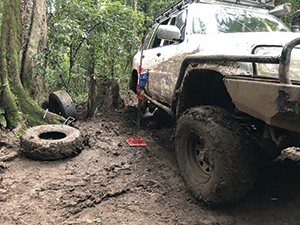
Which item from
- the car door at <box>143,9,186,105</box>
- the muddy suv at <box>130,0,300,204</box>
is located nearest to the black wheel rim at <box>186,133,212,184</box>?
the muddy suv at <box>130,0,300,204</box>

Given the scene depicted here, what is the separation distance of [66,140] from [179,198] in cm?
185

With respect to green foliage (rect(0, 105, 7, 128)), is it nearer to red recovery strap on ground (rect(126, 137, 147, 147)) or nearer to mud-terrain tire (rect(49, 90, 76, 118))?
mud-terrain tire (rect(49, 90, 76, 118))

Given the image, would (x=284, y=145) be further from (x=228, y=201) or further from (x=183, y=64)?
(x=183, y=64)

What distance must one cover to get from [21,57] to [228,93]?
4.20 metres

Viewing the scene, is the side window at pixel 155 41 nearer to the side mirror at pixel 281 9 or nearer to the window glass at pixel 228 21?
the window glass at pixel 228 21

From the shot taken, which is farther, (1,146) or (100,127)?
(100,127)

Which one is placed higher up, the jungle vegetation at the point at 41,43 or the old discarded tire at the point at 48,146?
the jungle vegetation at the point at 41,43

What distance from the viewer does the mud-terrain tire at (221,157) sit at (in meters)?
2.00

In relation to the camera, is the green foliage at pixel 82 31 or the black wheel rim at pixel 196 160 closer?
the black wheel rim at pixel 196 160

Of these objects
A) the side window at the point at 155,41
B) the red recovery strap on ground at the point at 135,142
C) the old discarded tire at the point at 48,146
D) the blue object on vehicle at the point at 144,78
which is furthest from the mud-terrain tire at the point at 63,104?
the side window at the point at 155,41

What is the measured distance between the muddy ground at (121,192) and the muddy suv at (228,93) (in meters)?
0.28

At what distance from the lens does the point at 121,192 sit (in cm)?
266

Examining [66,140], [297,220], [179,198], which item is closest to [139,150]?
[66,140]

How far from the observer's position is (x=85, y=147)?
12.4ft
